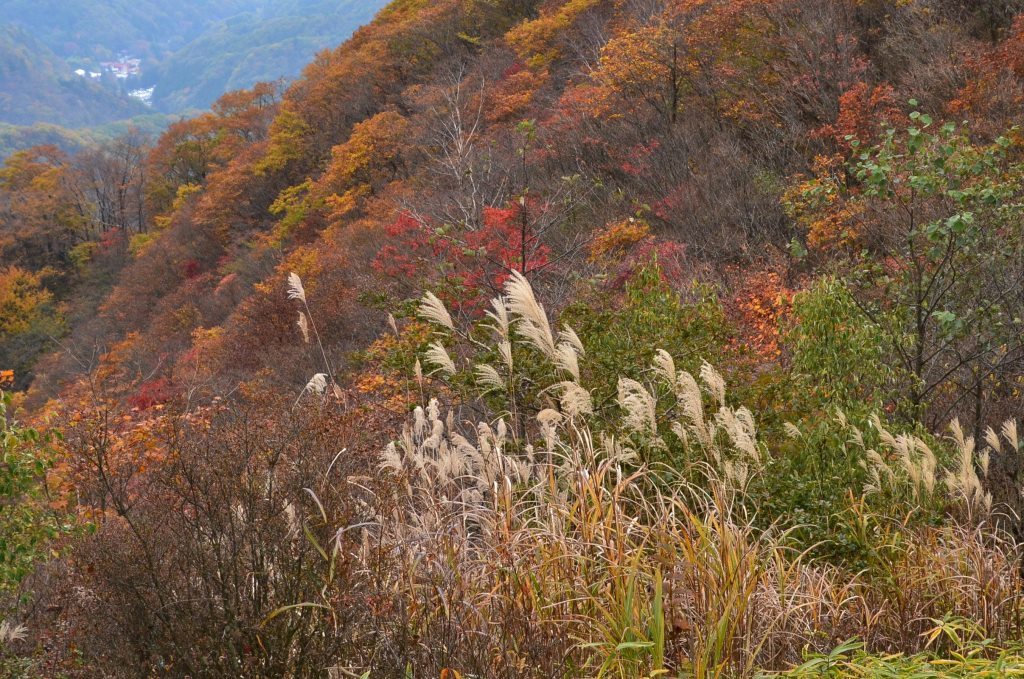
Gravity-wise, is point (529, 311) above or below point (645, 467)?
above

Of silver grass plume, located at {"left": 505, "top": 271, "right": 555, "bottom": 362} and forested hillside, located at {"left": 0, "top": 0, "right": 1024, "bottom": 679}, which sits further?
silver grass plume, located at {"left": 505, "top": 271, "right": 555, "bottom": 362}

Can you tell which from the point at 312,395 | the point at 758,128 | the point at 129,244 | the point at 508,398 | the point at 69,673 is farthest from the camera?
the point at 129,244

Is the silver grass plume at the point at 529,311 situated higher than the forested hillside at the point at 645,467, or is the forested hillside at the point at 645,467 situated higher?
the silver grass plume at the point at 529,311

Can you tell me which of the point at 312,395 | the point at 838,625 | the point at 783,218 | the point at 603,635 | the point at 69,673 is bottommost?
the point at 783,218

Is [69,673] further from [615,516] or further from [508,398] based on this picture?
[508,398]

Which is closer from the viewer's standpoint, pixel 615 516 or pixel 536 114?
pixel 615 516

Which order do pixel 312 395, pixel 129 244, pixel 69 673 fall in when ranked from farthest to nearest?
pixel 129 244
pixel 312 395
pixel 69 673

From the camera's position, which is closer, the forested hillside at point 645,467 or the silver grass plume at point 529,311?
the forested hillside at point 645,467

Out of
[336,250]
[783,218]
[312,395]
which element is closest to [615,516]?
[312,395]

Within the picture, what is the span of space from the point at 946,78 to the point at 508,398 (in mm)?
12316

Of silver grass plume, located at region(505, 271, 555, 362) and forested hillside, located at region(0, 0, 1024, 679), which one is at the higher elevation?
silver grass plume, located at region(505, 271, 555, 362)

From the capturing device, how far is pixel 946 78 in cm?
1378

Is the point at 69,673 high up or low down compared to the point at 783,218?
up

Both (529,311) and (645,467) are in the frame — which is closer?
(645,467)
